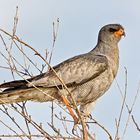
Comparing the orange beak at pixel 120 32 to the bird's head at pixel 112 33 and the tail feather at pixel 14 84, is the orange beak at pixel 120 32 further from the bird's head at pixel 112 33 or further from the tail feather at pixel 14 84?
the tail feather at pixel 14 84

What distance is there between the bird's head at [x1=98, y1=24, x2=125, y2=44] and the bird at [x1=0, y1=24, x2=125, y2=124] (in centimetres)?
24

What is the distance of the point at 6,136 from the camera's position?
5.09 m

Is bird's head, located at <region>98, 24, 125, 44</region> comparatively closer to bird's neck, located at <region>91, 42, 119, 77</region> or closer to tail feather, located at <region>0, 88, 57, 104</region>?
bird's neck, located at <region>91, 42, 119, 77</region>

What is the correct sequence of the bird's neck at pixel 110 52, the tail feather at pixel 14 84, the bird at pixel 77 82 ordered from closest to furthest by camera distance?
1. the tail feather at pixel 14 84
2. the bird at pixel 77 82
3. the bird's neck at pixel 110 52

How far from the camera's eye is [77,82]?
768cm

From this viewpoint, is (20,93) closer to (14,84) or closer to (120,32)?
(14,84)

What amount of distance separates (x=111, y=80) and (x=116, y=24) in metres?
1.34

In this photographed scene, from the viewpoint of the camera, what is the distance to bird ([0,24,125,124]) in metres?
7.23

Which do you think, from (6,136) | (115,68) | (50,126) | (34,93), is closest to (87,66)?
(115,68)

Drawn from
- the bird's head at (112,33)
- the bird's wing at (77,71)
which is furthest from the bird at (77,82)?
the bird's head at (112,33)

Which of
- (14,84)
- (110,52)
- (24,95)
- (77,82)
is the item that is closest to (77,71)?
(77,82)

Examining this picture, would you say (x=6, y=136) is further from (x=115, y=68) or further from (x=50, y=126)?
(x=115, y=68)

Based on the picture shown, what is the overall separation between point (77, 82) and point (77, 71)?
261mm

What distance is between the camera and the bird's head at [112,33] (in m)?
8.55
